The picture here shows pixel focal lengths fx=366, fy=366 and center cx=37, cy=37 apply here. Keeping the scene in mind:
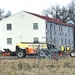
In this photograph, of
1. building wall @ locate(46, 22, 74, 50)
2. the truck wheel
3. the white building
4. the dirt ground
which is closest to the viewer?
the dirt ground

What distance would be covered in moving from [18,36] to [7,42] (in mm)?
2236

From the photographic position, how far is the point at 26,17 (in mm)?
63250

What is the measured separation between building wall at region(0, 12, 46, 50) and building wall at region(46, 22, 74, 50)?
167cm

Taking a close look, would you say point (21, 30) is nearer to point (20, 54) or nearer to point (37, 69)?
point (20, 54)

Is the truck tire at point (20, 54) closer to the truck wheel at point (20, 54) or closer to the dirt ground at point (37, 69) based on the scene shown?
the truck wheel at point (20, 54)

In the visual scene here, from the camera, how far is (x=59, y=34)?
68.8 m

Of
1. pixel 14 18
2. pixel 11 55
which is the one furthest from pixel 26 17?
pixel 11 55

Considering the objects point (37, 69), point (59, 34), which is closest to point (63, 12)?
point (59, 34)

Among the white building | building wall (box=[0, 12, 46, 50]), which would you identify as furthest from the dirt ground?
building wall (box=[0, 12, 46, 50])

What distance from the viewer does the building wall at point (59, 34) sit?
6349cm

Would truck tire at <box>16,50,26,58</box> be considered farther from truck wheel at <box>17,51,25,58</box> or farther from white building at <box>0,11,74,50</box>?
white building at <box>0,11,74,50</box>

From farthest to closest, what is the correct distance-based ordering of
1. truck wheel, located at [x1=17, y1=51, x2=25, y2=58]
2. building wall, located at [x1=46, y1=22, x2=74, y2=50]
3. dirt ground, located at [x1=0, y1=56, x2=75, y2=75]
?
building wall, located at [x1=46, y1=22, x2=74, y2=50] → truck wheel, located at [x1=17, y1=51, x2=25, y2=58] → dirt ground, located at [x1=0, y1=56, x2=75, y2=75]

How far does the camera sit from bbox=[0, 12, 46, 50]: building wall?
62031mm

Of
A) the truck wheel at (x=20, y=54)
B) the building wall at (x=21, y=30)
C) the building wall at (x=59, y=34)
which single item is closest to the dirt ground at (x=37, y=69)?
the truck wheel at (x=20, y=54)
